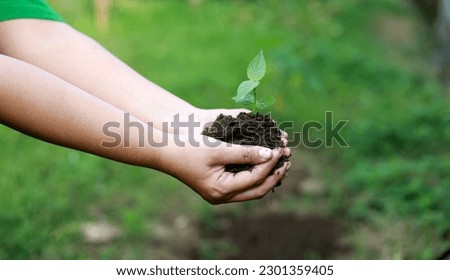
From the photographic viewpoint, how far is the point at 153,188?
3445mm

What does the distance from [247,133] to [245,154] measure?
100 millimetres

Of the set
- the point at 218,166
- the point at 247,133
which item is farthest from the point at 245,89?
the point at 218,166

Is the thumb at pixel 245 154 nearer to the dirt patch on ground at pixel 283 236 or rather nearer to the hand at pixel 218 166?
the hand at pixel 218 166

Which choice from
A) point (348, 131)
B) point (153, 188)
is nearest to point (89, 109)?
point (153, 188)

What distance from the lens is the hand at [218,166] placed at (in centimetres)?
163

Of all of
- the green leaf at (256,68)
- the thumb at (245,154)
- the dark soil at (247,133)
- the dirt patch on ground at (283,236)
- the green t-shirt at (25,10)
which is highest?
the green t-shirt at (25,10)

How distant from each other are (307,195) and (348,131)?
0.67 m

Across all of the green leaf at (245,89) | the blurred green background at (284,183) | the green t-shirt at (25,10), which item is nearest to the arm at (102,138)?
the green leaf at (245,89)

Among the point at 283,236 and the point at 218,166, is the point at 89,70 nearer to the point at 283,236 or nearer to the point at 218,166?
the point at 218,166

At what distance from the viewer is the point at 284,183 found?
3648 millimetres

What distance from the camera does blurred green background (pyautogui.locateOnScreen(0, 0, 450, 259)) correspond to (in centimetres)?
297

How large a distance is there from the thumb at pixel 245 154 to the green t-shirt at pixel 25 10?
73 cm

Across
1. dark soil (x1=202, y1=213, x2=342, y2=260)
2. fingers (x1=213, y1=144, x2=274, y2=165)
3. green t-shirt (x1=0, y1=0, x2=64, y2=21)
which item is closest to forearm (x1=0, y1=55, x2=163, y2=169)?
fingers (x1=213, y1=144, x2=274, y2=165)

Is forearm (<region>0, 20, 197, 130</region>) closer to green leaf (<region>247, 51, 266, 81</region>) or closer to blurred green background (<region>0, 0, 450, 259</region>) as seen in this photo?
green leaf (<region>247, 51, 266, 81</region>)
